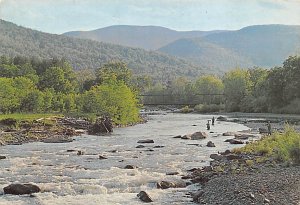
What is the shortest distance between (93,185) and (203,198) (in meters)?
8.98

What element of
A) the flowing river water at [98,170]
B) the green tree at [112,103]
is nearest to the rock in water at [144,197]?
the flowing river water at [98,170]

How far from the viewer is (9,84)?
117 meters

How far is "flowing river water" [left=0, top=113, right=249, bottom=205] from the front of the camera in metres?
29.1

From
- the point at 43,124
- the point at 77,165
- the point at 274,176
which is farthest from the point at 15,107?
the point at 274,176

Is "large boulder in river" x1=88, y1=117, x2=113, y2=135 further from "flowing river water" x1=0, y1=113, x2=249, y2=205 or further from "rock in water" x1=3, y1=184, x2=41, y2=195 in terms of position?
"rock in water" x1=3, y1=184, x2=41, y2=195

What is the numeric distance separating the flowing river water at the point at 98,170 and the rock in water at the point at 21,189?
74 centimetres

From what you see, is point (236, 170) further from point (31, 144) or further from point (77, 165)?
point (31, 144)

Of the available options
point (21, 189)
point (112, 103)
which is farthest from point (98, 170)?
point (112, 103)

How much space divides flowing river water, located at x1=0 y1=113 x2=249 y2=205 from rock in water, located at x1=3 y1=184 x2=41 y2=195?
2.44 ft

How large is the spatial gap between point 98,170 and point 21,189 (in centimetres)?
1032

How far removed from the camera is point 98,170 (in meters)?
39.8

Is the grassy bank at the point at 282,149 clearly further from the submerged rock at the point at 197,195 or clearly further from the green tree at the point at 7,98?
the green tree at the point at 7,98

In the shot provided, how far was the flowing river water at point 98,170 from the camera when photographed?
29.1 meters

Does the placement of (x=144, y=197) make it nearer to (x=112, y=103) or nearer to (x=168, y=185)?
(x=168, y=185)
